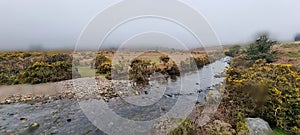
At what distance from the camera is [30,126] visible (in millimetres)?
7324

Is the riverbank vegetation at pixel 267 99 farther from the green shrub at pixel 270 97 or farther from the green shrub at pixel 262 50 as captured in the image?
the green shrub at pixel 262 50

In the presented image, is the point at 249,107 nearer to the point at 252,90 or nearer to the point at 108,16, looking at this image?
the point at 252,90

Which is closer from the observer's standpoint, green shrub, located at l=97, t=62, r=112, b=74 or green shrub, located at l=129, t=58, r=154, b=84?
green shrub, located at l=129, t=58, r=154, b=84

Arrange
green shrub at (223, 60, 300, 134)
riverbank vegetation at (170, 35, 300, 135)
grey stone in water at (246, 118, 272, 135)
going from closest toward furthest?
grey stone in water at (246, 118, 272, 135), riverbank vegetation at (170, 35, 300, 135), green shrub at (223, 60, 300, 134)

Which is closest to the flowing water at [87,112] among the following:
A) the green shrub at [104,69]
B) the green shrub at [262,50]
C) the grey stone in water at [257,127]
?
the grey stone in water at [257,127]

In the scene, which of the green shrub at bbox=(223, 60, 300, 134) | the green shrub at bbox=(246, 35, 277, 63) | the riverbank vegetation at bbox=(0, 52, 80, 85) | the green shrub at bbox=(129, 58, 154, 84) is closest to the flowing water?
the green shrub at bbox=(223, 60, 300, 134)

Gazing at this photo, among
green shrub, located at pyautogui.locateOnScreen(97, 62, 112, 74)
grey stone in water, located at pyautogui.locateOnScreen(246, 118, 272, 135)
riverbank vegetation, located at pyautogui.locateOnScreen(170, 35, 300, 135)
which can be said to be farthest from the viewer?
green shrub, located at pyautogui.locateOnScreen(97, 62, 112, 74)

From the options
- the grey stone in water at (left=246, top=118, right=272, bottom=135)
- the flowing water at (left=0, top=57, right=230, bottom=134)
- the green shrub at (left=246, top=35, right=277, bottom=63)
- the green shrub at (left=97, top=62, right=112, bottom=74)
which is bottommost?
the flowing water at (left=0, top=57, right=230, bottom=134)

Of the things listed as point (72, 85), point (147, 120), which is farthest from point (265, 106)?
point (72, 85)

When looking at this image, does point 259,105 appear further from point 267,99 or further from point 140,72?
point 140,72

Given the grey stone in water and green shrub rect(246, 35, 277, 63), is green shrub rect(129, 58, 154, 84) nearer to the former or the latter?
the grey stone in water

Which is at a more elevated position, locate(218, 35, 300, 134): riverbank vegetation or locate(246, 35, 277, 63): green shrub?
locate(246, 35, 277, 63): green shrub

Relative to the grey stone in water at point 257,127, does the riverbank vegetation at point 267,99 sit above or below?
above

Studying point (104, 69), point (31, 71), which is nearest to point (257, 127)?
point (104, 69)
